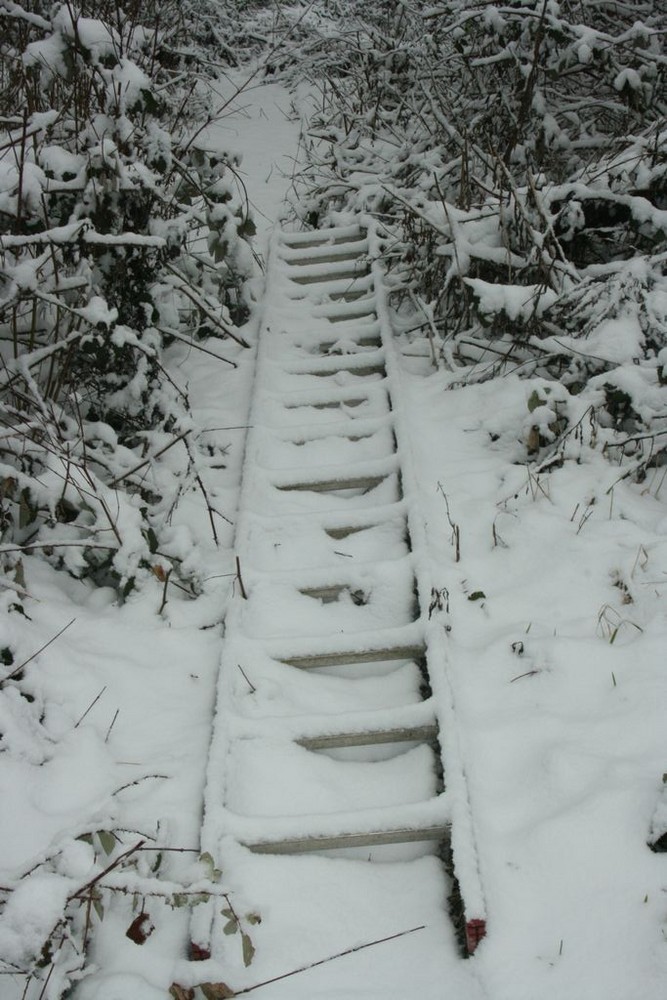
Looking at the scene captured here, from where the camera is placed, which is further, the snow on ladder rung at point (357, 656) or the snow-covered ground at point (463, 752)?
the snow on ladder rung at point (357, 656)

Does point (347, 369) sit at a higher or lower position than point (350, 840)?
higher

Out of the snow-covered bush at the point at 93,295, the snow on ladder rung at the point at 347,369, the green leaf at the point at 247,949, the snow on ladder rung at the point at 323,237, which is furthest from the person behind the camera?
the snow on ladder rung at the point at 323,237

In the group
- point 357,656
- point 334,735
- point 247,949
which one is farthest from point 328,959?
point 357,656

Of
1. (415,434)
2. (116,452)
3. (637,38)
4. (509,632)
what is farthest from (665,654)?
(637,38)

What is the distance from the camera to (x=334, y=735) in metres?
2.32

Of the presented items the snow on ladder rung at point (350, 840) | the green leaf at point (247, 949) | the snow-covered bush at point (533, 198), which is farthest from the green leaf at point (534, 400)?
the green leaf at point (247, 949)

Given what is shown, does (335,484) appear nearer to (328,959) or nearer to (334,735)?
(334,735)

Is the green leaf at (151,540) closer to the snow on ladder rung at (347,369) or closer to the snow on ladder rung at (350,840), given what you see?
the snow on ladder rung at (350,840)

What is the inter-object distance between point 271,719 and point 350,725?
0.86 feet

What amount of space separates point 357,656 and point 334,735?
0.35 metres

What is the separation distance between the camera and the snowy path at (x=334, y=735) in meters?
1.87

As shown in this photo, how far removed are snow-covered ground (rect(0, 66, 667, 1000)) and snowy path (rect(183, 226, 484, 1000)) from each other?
0.04 ft

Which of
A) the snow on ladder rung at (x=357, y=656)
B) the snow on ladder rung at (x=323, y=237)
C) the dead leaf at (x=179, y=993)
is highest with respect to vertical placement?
the snow on ladder rung at (x=323, y=237)

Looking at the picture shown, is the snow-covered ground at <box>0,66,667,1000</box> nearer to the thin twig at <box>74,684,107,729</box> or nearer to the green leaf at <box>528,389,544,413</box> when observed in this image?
the thin twig at <box>74,684,107,729</box>
